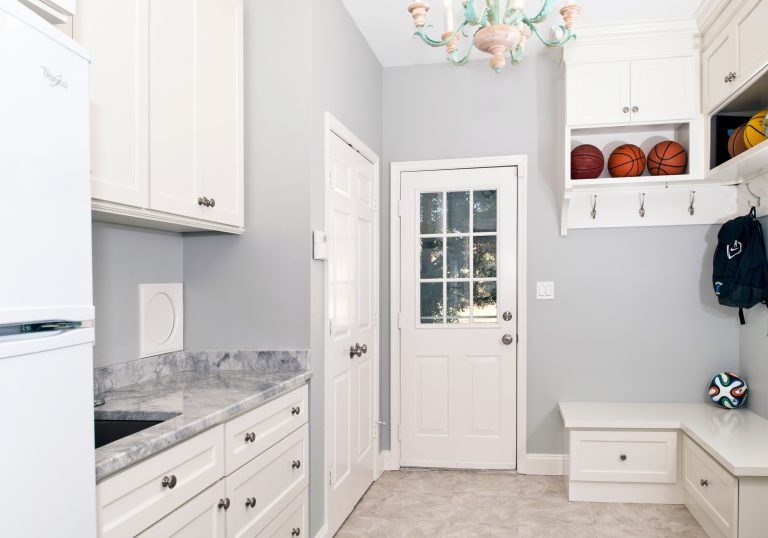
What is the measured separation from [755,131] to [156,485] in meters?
2.90

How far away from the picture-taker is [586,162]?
10.6ft

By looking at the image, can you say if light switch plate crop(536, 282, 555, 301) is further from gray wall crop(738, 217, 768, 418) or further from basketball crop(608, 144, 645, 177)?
gray wall crop(738, 217, 768, 418)

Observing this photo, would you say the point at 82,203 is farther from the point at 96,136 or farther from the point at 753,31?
the point at 753,31

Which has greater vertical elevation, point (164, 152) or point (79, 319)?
point (164, 152)

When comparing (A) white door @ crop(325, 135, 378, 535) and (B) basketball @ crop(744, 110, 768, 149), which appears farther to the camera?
(A) white door @ crop(325, 135, 378, 535)

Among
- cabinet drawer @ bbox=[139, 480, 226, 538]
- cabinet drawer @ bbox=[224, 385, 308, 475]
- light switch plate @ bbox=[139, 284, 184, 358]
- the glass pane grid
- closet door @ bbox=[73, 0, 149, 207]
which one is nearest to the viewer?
cabinet drawer @ bbox=[139, 480, 226, 538]

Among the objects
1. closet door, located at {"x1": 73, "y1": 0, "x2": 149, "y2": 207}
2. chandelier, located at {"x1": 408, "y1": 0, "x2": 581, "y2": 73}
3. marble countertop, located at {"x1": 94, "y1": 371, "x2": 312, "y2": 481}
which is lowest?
marble countertop, located at {"x1": 94, "y1": 371, "x2": 312, "y2": 481}

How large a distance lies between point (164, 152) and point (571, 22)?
1.52 meters

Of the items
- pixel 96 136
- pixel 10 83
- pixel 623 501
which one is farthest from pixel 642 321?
pixel 10 83

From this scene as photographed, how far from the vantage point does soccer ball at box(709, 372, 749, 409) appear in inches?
123

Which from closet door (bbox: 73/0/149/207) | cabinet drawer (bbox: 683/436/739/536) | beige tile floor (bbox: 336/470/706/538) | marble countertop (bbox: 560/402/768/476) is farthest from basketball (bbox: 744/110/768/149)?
closet door (bbox: 73/0/149/207)

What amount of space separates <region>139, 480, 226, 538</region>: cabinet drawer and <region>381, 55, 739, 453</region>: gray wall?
Answer: 7.03 ft

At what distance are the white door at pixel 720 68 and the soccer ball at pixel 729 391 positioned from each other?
160 cm

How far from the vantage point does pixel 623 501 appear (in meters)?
3.05
